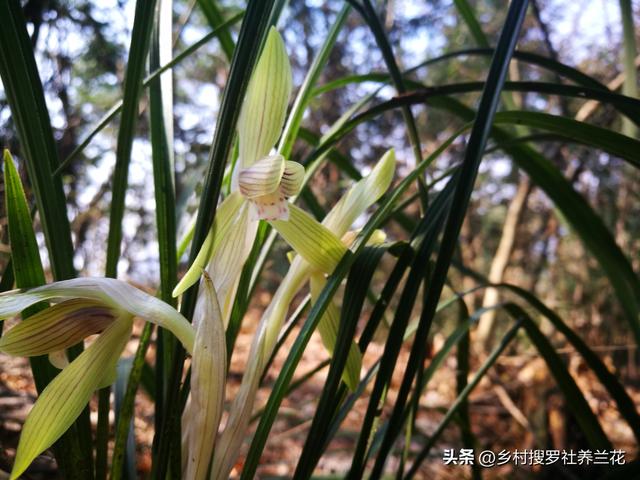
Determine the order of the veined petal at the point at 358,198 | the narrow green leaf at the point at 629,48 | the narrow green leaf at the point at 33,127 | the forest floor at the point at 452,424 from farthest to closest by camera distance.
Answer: the forest floor at the point at 452,424, the narrow green leaf at the point at 629,48, the veined petal at the point at 358,198, the narrow green leaf at the point at 33,127

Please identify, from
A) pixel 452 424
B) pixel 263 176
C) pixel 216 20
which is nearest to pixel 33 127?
pixel 263 176

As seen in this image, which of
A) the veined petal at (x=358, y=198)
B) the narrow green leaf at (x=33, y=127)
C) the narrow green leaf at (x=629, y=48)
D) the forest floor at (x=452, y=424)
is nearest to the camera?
the narrow green leaf at (x=33, y=127)

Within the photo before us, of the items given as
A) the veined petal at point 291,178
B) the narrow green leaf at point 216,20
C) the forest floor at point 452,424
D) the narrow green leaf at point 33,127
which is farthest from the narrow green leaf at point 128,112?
the forest floor at point 452,424

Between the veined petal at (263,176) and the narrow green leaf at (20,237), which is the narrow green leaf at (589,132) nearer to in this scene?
the veined petal at (263,176)

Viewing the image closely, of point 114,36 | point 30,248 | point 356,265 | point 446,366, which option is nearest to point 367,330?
point 356,265

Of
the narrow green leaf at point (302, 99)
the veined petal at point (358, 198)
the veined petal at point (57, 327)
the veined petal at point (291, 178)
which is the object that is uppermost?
the narrow green leaf at point (302, 99)

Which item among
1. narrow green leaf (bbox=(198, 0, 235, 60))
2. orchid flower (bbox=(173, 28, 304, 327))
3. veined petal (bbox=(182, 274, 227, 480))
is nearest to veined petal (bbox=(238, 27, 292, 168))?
orchid flower (bbox=(173, 28, 304, 327))

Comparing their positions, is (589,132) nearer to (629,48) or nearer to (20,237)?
(629,48)
